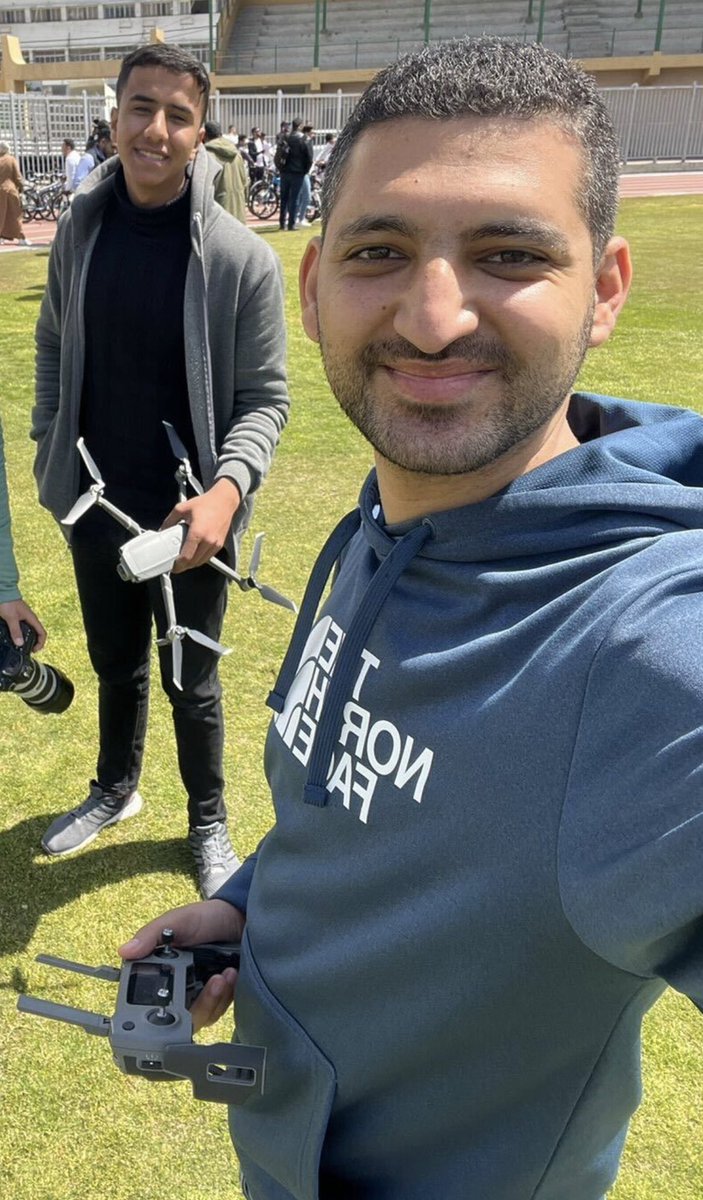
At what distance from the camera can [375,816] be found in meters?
0.99

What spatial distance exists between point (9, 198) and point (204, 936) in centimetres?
1420

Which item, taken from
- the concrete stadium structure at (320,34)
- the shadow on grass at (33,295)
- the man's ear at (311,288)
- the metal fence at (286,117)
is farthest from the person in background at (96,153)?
the concrete stadium structure at (320,34)

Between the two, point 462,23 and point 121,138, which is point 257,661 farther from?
point 462,23

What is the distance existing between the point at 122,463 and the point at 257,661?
1673 millimetres

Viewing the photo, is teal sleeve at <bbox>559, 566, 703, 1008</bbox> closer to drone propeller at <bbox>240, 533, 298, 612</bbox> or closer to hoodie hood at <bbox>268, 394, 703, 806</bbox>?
hoodie hood at <bbox>268, 394, 703, 806</bbox>

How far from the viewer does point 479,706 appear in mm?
889

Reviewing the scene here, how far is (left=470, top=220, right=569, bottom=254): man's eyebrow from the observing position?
0.92 meters

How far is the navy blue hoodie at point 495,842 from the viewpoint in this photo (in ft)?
2.49

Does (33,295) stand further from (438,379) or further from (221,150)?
(438,379)

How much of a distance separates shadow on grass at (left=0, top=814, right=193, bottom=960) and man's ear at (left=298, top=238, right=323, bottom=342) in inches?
85.6

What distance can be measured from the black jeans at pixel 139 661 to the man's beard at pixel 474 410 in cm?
159

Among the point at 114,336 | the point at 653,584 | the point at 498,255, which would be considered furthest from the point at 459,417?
the point at 114,336

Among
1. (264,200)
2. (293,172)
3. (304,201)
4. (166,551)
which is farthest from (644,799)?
(264,200)

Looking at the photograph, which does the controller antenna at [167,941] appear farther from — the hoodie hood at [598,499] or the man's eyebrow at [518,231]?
the man's eyebrow at [518,231]
